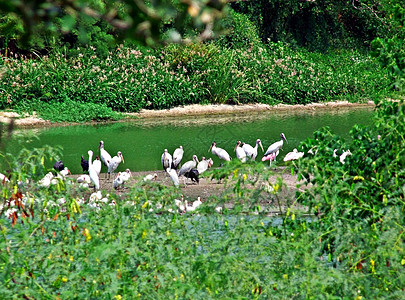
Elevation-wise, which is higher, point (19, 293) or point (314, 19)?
point (314, 19)

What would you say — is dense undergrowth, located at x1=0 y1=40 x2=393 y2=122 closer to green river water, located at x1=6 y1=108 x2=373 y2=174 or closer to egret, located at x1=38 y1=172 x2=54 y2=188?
green river water, located at x1=6 y1=108 x2=373 y2=174

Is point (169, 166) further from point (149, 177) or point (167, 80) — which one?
point (167, 80)

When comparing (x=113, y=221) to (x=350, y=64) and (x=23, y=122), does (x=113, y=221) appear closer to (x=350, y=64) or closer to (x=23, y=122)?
(x=23, y=122)

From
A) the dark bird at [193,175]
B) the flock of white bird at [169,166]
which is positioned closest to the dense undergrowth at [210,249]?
the flock of white bird at [169,166]

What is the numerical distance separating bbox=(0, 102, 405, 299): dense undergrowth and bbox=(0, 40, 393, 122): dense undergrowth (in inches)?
439

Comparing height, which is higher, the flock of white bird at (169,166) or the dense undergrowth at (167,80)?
the dense undergrowth at (167,80)

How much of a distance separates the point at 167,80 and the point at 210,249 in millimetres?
13135

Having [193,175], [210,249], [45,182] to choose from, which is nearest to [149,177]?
[210,249]

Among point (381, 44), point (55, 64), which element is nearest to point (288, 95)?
point (55, 64)

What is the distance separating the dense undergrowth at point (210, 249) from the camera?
3723 mm

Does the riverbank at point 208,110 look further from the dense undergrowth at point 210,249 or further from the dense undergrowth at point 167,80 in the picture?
the dense undergrowth at point 210,249

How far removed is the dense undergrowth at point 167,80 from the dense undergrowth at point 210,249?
1115 centimetres

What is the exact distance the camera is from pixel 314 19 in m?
22.1

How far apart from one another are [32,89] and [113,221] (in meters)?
12.3
